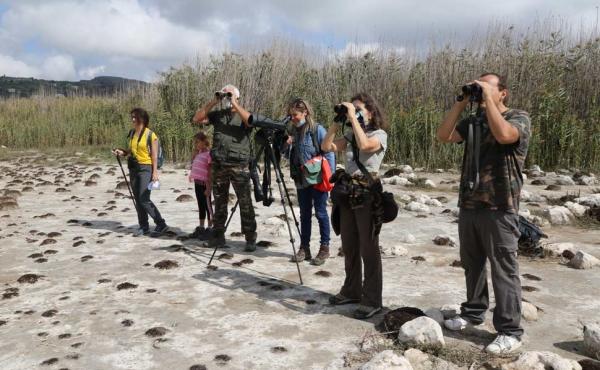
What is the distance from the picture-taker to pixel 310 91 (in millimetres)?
17078

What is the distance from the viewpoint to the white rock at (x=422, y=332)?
3.89 metres

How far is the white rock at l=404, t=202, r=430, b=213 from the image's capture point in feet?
30.0

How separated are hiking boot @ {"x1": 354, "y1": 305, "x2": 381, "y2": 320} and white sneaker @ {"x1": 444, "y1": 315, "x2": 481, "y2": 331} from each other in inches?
24.5

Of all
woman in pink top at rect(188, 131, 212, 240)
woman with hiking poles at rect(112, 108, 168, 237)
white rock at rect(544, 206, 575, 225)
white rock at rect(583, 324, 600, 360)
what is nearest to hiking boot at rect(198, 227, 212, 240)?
woman in pink top at rect(188, 131, 212, 240)

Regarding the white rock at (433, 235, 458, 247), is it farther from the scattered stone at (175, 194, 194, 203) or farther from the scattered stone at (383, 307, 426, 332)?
the scattered stone at (175, 194, 194, 203)

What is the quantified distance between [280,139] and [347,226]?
6.09ft

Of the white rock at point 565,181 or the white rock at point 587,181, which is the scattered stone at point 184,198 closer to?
the white rock at point 565,181

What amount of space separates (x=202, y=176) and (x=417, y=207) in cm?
381

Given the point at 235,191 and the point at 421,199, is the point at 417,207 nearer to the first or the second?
the point at 421,199

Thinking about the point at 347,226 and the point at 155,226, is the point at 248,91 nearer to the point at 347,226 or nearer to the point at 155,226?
the point at 155,226

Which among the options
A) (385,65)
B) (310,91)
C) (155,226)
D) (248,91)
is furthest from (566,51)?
(155,226)

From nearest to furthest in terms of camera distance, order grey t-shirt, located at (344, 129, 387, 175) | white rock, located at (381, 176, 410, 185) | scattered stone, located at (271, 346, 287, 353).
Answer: scattered stone, located at (271, 346, 287, 353), grey t-shirt, located at (344, 129, 387, 175), white rock, located at (381, 176, 410, 185)

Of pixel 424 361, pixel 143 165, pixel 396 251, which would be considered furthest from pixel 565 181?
pixel 424 361

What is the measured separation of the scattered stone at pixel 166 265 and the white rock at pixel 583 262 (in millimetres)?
4538
